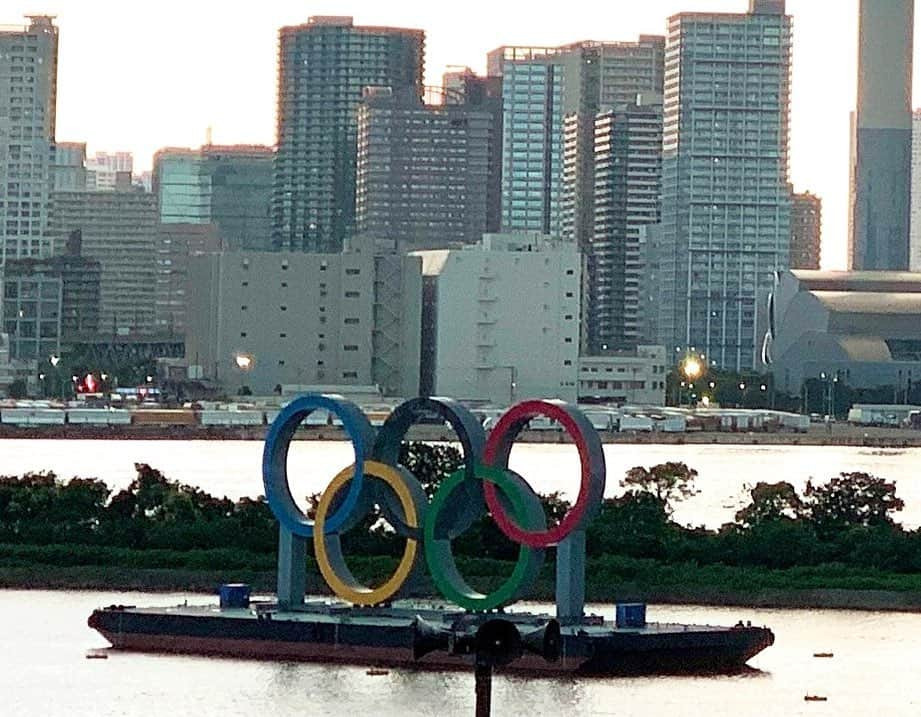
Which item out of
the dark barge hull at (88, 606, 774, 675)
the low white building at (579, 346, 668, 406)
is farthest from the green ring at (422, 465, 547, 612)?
the low white building at (579, 346, 668, 406)

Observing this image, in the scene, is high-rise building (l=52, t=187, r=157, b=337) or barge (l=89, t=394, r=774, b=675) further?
high-rise building (l=52, t=187, r=157, b=337)

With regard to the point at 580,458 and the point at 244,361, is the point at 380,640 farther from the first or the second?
the point at 244,361

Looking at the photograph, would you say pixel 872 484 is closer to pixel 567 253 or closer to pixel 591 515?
pixel 591 515

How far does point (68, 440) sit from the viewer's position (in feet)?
271

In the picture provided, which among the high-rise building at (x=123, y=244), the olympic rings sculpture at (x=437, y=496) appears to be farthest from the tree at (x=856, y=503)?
the high-rise building at (x=123, y=244)

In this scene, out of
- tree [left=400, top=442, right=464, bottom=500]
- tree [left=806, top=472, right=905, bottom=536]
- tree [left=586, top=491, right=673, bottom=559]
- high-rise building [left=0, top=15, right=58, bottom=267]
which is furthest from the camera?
high-rise building [left=0, top=15, right=58, bottom=267]

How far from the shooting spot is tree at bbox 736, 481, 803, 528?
3378 cm

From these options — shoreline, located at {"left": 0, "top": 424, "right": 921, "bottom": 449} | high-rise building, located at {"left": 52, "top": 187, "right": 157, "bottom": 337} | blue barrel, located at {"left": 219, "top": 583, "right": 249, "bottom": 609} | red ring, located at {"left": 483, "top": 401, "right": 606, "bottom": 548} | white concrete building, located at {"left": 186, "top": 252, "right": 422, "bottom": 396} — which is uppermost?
high-rise building, located at {"left": 52, "top": 187, "right": 157, "bottom": 337}

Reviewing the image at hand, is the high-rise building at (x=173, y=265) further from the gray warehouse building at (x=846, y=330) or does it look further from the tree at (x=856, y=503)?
the tree at (x=856, y=503)

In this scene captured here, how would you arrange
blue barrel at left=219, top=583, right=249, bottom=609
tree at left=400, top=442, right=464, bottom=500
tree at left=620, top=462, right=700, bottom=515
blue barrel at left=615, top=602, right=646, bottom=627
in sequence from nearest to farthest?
1. blue barrel at left=615, top=602, right=646, bottom=627
2. blue barrel at left=219, top=583, right=249, bottom=609
3. tree at left=400, top=442, right=464, bottom=500
4. tree at left=620, top=462, right=700, bottom=515

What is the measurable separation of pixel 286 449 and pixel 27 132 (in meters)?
123

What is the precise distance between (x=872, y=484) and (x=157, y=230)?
103916 mm

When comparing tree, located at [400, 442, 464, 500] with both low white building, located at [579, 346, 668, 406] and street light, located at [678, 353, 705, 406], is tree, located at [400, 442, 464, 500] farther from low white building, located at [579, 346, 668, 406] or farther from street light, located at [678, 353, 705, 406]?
street light, located at [678, 353, 705, 406]

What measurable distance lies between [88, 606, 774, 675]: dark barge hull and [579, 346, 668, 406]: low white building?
7150 centimetres
